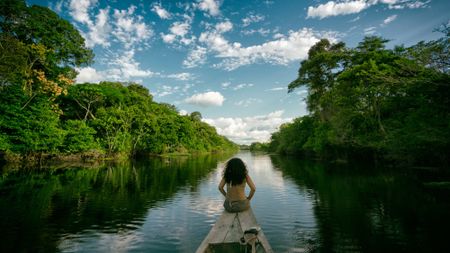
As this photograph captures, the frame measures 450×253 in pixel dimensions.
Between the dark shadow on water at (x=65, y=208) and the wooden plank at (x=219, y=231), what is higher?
the wooden plank at (x=219, y=231)

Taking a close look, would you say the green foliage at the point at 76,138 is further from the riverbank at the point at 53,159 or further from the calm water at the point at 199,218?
the calm water at the point at 199,218

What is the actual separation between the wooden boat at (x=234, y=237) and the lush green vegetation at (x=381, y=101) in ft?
41.6

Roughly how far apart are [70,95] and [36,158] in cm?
1232

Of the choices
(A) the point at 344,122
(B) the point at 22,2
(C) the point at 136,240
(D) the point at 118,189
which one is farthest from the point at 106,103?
(C) the point at 136,240

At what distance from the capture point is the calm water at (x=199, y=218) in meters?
7.78

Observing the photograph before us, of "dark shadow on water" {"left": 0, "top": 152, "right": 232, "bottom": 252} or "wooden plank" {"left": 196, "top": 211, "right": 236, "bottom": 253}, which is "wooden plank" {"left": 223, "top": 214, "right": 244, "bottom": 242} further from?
"dark shadow on water" {"left": 0, "top": 152, "right": 232, "bottom": 252}

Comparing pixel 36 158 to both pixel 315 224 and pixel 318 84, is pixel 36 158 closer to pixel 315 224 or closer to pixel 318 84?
pixel 315 224

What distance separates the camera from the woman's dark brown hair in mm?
6672

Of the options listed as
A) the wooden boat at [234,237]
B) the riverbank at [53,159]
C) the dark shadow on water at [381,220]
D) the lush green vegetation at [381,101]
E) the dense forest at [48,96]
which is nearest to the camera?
the wooden boat at [234,237]

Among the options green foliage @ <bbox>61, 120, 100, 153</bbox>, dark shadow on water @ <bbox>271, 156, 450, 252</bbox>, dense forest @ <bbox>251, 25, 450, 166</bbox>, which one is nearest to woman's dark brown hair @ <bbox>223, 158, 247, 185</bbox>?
dark shadow on water @ <bbox>271, 156, 450, 252</bbox>

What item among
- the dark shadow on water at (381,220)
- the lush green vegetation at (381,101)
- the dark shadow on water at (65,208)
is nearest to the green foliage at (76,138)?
the dark shadow on water at (65,208)

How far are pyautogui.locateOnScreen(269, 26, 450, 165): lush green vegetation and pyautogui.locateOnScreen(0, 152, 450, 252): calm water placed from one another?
5.05 meters

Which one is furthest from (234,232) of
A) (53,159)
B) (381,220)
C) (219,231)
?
(53,159)

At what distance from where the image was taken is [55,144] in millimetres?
33781
